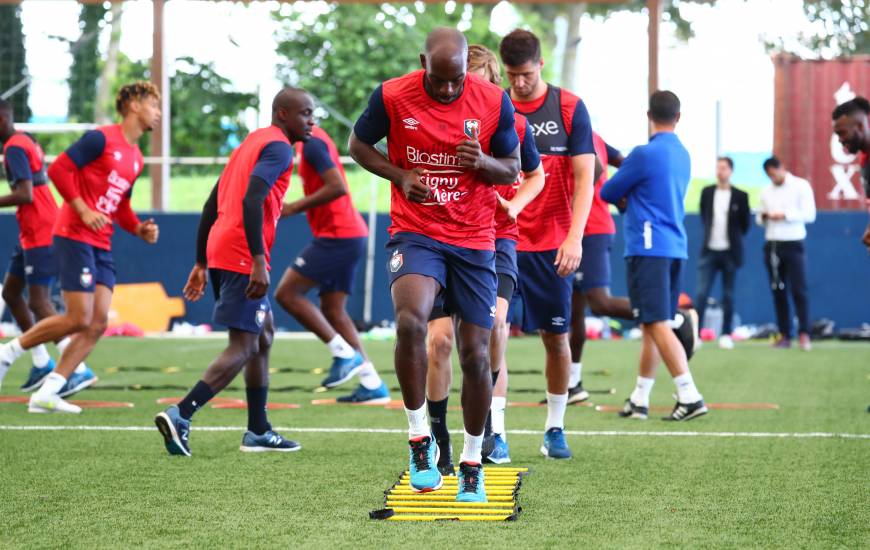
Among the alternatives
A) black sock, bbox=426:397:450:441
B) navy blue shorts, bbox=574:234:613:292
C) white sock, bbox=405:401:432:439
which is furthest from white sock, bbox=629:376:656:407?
white sock, bbox=405:401:432:439

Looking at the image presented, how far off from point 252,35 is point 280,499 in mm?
21448

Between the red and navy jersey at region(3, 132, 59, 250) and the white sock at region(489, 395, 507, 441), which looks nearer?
the white sock at region(489, 395, 507, 441)

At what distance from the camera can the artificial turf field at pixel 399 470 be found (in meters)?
4.59

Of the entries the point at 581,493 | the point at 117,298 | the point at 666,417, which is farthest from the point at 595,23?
the point at 581,493

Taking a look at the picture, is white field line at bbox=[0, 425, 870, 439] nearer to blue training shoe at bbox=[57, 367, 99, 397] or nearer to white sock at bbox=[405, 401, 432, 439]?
blue training shoe at bbox=[57, 367, 99, 397]

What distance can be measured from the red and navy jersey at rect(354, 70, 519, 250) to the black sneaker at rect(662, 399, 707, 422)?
3.17 metres

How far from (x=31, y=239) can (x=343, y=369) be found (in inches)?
103

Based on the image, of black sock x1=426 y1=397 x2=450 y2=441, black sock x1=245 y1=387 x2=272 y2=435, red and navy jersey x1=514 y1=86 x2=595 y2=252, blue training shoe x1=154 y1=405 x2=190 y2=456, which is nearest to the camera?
black sock x1=426 y1=397 x2=450 y2=441

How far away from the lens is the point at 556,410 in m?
6.72

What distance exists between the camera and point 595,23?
33719 millimetres

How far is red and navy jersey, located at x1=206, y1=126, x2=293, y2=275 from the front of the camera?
6621 mm

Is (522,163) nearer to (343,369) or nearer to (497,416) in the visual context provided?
(497,416)

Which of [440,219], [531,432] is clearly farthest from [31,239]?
[440,219]

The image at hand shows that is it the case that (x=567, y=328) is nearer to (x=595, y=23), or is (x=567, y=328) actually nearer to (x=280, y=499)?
(x=280, y=499)
